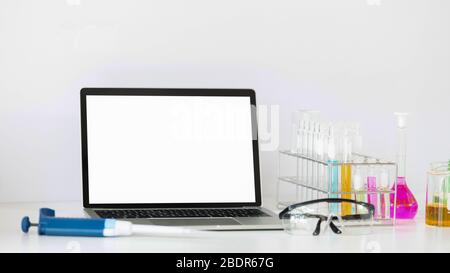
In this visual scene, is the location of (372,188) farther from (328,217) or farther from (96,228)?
(96,228)

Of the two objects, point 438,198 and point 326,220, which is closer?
point 326,220

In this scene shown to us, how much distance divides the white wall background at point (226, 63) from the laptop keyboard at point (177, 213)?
0.25 meters

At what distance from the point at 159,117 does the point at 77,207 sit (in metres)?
0.24

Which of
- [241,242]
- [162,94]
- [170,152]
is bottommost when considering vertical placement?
[241,242]

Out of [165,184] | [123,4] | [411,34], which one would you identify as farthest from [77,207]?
[411,34]

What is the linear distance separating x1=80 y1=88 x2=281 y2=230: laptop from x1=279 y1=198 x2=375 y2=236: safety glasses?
5.8 inches

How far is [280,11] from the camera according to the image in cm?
190

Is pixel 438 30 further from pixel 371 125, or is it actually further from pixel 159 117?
pixel 159 117

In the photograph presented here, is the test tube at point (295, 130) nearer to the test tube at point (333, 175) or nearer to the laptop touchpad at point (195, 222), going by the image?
the test tube at point (333, 175)

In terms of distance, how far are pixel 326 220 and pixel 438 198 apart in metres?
Result: 0.25

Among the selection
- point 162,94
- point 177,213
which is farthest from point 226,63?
point 177,213

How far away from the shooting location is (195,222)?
1.50 m

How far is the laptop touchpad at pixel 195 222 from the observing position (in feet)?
4.85
